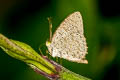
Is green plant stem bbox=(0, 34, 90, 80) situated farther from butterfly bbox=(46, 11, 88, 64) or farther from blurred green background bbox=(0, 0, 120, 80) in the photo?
blurred green background bbox=(0, 0, 120, 80)

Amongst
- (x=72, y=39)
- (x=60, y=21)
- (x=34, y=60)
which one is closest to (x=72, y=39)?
(x=72, y=39)

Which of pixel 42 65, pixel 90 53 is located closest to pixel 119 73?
pixel 90 53

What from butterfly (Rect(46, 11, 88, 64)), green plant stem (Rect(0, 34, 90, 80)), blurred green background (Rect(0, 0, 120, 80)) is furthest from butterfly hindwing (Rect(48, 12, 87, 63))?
blurred green background (Rect(0, 0, 120, 80))

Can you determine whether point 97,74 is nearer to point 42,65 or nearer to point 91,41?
point 91,41

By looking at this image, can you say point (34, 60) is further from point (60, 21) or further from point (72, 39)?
point (60, 21)

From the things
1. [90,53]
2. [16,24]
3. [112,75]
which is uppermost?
[16,24]
